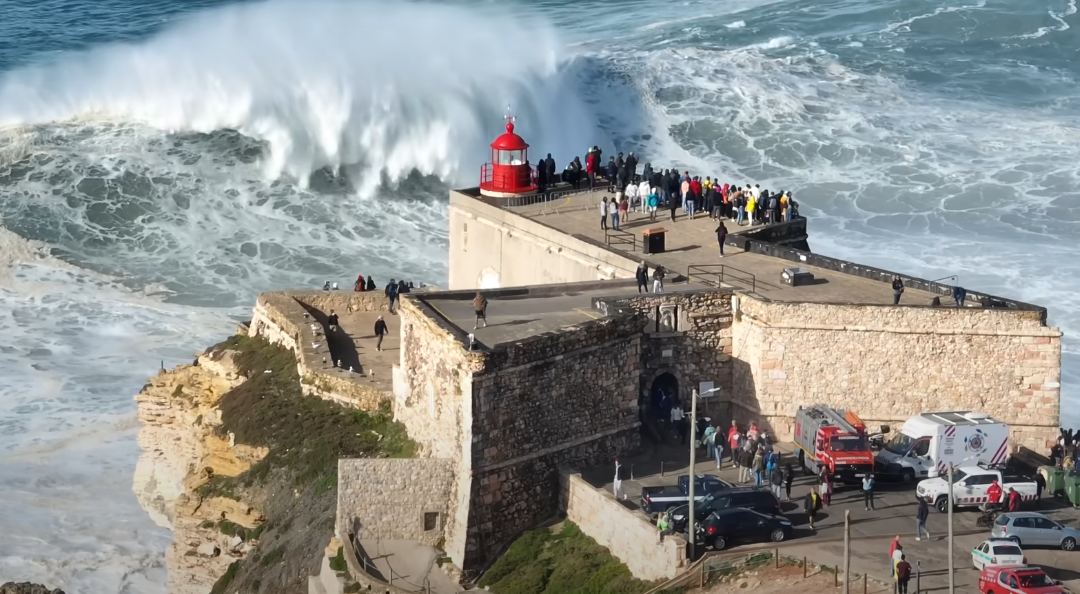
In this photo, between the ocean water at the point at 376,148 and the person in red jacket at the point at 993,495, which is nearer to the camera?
the person in red jacket at the point at 993,495

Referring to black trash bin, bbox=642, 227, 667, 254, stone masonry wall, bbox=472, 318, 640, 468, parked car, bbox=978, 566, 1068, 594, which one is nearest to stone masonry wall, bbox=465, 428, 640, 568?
stone masonry wall, bbox=472, 318, 640, 468

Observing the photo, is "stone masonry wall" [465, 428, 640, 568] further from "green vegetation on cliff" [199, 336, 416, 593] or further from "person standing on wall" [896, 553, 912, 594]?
"person standing on wall" [896, 553, 912, 594]

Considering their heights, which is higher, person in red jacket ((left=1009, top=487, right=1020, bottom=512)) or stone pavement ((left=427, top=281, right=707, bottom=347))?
stone pavement ((left=427, top=281, right=707, bottom=347))

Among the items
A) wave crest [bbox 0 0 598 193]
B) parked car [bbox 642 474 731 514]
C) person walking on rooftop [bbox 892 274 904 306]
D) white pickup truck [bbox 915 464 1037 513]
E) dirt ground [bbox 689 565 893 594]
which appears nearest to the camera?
dirt ground [bbox 689 565 893 594]

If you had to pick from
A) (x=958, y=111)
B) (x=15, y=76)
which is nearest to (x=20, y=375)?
(x=15, y=76)

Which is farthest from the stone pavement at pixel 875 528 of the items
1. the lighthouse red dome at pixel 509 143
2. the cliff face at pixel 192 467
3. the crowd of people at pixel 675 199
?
the lighthouse red dome at pixel 509 143

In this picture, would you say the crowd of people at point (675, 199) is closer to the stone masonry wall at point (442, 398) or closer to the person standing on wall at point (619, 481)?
the stone masonry wall at point (442, 398)
